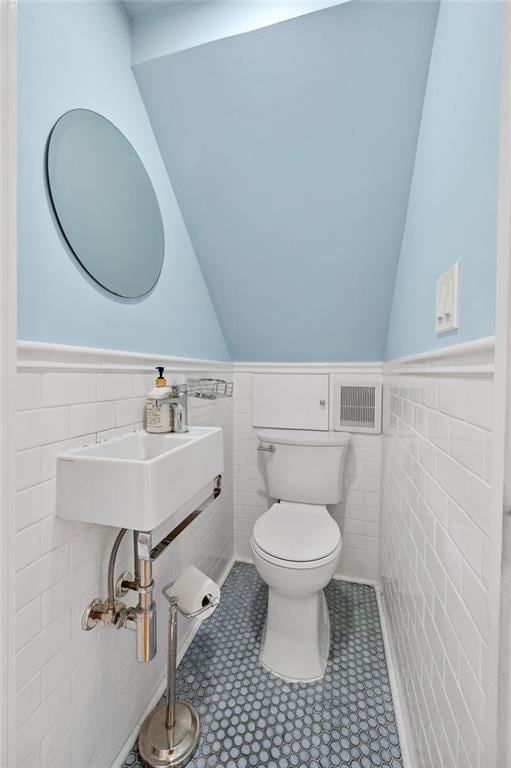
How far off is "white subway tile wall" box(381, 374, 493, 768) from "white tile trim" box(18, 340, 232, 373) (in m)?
0.84

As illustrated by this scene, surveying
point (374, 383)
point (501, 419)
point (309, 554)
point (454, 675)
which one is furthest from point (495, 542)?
point (374, 383)

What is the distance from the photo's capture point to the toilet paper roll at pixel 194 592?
108 centimetres

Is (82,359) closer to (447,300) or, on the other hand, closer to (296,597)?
(447,300)

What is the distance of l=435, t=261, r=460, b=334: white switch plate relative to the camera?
69 cm

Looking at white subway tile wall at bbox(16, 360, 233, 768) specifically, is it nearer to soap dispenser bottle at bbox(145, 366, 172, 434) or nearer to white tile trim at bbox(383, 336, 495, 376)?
soap dispenser bottle at bbox(145, 366, 172, 434)

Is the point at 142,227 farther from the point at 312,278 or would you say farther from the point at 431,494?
the point at 431,494

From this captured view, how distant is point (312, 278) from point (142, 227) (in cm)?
77

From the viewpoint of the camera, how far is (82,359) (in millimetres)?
855

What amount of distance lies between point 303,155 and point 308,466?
133 cm

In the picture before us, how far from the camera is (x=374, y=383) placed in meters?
1.79

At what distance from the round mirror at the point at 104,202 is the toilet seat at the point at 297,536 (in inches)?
41.0

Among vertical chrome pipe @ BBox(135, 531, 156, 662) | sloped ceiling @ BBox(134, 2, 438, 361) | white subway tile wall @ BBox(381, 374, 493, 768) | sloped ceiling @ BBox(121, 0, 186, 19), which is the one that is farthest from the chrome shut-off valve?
sloped ceiling @ BBox(121, 0, 186, 19)

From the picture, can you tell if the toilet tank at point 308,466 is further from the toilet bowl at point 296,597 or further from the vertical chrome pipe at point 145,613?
the vertical chrome pipe at point 145,613

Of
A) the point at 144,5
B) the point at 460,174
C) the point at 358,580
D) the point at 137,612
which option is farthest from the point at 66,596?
the point at 144,5
